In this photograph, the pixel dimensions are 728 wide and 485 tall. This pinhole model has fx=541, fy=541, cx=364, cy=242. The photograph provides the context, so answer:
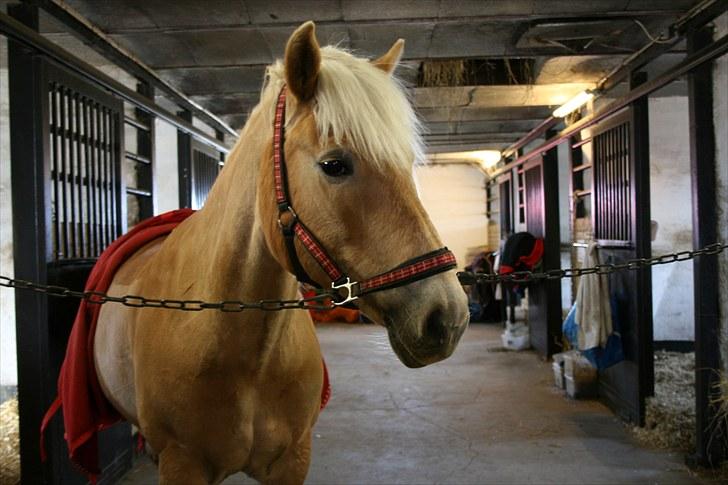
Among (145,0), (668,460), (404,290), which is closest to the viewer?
(404,290)

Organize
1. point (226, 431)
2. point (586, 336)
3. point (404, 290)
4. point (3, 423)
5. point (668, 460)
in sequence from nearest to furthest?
point (404, 290)
point (226, 431)
point (668, 460)
point (3, 423)
point (586, 336)

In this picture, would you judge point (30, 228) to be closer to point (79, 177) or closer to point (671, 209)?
point (79, 177)

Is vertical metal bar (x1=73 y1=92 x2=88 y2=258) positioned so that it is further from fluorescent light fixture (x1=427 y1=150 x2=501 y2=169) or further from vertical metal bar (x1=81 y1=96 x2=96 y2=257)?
fluorescent light fixture (x1=427 y1=150 x2=501 y2=169)

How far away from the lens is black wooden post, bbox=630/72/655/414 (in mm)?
3383

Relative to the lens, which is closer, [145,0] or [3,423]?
[145,0]

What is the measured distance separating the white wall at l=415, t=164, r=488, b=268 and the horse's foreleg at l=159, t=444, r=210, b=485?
8619 millimetres

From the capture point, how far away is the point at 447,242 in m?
9.84

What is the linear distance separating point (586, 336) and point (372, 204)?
10.1 feet

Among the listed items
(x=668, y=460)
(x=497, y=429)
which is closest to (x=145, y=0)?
(x=497, y=429)

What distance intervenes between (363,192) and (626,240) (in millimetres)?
3133

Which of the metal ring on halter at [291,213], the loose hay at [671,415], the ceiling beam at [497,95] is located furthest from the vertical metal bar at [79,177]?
the loose hay at [671,415]

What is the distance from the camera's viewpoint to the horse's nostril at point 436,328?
1.00 metres

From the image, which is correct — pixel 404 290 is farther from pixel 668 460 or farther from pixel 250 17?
pixel 668 460

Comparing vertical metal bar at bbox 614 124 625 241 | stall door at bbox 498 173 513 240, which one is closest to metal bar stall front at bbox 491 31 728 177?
vertical metal bar at bbox 614 124 625 241
